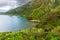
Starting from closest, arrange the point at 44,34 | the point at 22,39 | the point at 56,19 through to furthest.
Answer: the point at 22,39 → the point at 44,34 → the point at 56,19

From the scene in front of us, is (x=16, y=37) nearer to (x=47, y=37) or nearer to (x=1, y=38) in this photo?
(x=1, y=38)

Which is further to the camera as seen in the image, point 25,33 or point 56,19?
point 56,19


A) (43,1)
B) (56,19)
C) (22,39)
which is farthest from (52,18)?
(43,1)

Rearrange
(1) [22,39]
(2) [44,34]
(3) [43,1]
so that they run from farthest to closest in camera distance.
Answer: (3) [43,1]
(2) [44,34]
(1) [22,39]

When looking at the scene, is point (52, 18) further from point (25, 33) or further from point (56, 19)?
point (25, 33)

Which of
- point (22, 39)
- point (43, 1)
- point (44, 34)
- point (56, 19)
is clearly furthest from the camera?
point (43, 1)

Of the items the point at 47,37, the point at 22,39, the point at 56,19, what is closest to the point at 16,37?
the point at 22,39

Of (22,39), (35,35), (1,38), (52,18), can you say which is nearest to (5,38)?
(1,38)

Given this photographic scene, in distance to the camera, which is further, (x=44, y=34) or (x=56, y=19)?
(x=56, y=19)

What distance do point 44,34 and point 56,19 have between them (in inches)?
156

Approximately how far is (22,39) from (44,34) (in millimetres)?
1073

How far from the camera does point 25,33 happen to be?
7.64 m

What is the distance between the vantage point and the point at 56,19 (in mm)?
11242

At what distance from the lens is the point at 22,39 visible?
699 cm
